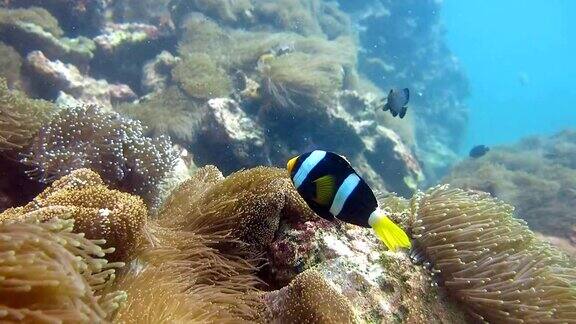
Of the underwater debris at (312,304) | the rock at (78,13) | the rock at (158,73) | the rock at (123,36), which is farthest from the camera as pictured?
the rock at (158,73)

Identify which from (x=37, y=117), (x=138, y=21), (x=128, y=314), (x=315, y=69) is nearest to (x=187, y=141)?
(x=315, y=69)

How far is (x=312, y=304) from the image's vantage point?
227 centimetres

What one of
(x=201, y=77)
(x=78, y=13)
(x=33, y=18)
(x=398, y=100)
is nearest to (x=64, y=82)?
(x=33, y=18)

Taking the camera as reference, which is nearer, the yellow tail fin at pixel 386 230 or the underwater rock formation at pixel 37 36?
the yellow tail fin at pixel 386 230

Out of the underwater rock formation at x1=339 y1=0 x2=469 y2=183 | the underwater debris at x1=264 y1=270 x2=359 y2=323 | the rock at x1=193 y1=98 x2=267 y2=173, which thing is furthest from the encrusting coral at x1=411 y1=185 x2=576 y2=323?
the underwater rock formation at x1=339 y1=0 x2=469 y2=183

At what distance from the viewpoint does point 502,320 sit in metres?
2.86

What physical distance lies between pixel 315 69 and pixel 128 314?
8.52 meters

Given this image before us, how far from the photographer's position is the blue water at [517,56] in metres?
82.6

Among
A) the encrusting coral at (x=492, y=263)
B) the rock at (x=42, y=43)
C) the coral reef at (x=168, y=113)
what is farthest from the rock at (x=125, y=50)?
the encrusting coral at (x=492, y=263)

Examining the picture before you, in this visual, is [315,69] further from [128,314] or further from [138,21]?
[128,314]

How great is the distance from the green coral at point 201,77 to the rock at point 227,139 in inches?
34.5

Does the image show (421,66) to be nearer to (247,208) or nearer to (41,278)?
(247,208)

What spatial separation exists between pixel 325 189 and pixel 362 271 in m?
0.87

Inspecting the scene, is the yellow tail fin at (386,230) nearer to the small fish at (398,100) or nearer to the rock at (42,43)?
the small fish at (398,100)
